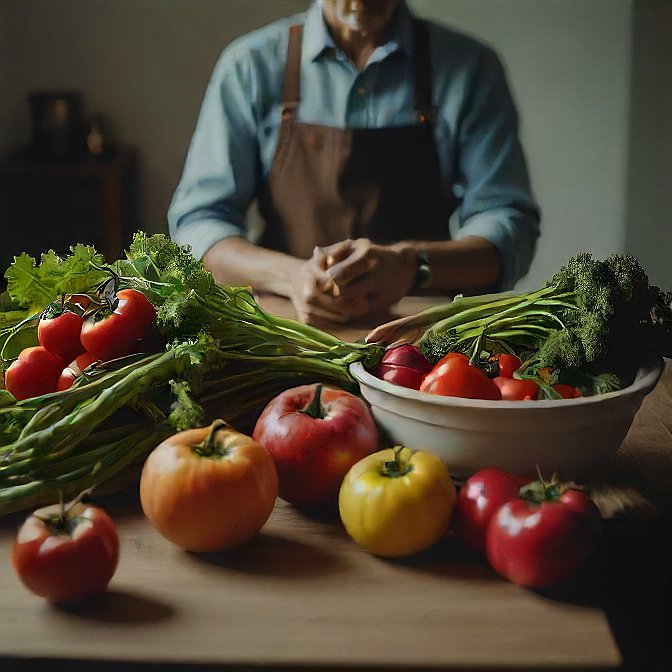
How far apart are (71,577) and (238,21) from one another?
1202 millimetres

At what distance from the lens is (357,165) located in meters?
1.63

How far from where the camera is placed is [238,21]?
1611mm

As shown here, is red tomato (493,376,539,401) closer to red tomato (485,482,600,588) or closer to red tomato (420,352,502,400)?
red tomato (420,352,502,400)

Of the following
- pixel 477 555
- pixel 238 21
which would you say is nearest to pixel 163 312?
pixel 477 555

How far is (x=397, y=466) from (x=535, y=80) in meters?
1.05

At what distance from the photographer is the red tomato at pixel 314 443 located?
34.3 inches

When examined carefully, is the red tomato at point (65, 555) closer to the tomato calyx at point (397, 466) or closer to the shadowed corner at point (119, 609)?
the shadowed corner at point (119, 609)

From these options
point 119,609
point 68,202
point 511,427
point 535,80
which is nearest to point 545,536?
point 511,427

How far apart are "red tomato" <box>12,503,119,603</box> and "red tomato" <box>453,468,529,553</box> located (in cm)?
33

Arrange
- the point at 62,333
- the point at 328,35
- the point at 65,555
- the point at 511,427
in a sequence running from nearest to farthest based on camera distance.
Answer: the point at 65,555 < the point at 511,427 < the point at 62,333 < the point at 328,35

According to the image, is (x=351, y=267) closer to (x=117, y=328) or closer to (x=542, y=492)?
(x=117, y=328)

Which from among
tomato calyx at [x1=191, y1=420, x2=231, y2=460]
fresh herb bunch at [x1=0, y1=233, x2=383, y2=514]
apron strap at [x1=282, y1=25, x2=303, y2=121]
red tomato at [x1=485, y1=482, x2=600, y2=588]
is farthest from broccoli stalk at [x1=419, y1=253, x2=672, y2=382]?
apron strap at [x1=282, y1=25, x2=303, y2=121]

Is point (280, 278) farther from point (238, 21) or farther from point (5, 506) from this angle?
point (5, 506)

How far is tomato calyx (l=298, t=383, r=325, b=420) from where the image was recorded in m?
0.89
